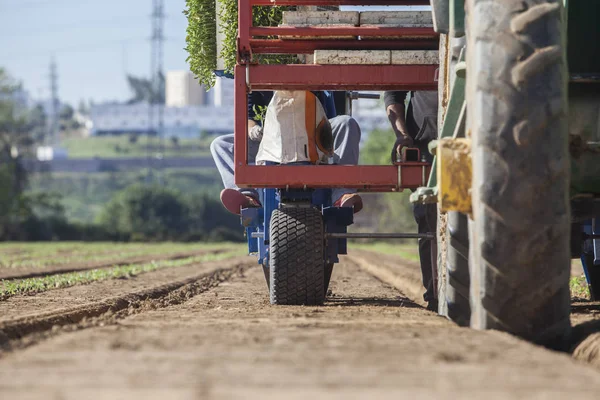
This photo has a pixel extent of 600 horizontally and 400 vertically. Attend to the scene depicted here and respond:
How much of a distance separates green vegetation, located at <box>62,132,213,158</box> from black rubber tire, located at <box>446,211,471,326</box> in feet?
407

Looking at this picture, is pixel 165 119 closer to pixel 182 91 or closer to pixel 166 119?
pixel 166 119

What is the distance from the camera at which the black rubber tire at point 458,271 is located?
654cm

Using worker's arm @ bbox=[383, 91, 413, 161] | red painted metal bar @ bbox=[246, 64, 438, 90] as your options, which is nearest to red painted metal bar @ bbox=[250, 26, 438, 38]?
red painted metal bar @ bbox=[246, 64, 438, 90]

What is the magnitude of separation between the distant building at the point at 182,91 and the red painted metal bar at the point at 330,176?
17897cm

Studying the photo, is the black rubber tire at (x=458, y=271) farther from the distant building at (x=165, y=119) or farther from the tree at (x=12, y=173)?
the distant building at (x=165, y=119)

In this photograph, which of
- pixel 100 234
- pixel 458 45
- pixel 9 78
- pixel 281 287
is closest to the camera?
pixel 458 45

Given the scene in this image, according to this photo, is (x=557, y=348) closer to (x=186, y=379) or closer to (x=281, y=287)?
(x=186, y=379)

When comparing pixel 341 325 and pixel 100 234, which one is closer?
pixel 341 325

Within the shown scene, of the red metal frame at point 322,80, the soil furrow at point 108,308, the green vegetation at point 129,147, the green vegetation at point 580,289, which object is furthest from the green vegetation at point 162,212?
the green vegetation at point 129,147

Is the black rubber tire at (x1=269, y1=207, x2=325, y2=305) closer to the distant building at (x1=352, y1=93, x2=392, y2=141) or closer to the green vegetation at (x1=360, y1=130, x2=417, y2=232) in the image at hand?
the distant building at (x1=352, y1=93, x2=392, y2=141)

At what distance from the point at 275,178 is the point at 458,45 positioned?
205cm

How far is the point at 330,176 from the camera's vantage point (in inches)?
320

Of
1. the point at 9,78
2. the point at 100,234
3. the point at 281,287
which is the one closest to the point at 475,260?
the point at 281,287

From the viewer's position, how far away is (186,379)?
3631 millimetres
